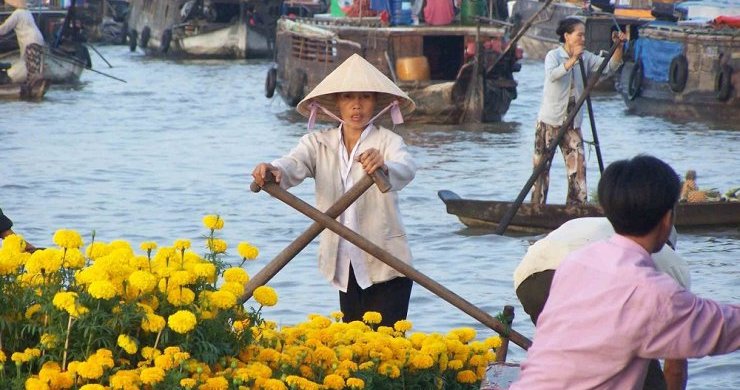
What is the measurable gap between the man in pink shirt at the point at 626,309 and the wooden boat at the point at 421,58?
13.9 meters

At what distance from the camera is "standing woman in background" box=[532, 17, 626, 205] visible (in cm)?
888

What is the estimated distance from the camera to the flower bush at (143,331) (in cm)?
323

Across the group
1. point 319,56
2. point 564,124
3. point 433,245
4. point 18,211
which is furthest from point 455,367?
point 319,56

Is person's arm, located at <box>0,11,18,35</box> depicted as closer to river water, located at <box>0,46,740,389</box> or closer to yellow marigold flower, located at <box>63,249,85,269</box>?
river water, located at <box>0,46,740,389</box>

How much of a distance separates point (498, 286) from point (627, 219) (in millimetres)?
5623

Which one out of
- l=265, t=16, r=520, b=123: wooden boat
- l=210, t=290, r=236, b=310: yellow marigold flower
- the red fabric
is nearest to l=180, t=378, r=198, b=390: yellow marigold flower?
l=210, t=290, r=236, b=310: yellow marigold flower

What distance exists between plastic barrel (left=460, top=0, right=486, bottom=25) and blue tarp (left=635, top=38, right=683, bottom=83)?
223 centimetres

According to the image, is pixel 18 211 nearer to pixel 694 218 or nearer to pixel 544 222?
pixel 544 222

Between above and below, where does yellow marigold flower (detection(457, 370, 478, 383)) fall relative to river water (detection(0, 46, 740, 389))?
above

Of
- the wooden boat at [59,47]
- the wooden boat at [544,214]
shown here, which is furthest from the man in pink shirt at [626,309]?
the wooden boat at [59,47]

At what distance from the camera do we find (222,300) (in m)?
3.38

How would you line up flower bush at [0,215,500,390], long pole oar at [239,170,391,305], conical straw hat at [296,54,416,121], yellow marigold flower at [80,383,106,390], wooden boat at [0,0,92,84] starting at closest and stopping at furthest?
yellow marigold flower at [80,383,106,390] → flower bush at [0,215,500,390] → long pole oar at [239,170,391,305] → conical straw hat at [296,54,416,121] → wooden boat at [0,0,92,84]

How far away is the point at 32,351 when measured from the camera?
10.8 ft

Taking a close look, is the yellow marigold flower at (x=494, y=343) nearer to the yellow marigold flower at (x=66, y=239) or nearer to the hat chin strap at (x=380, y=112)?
the hat chin strap at (x=380, y=112)
